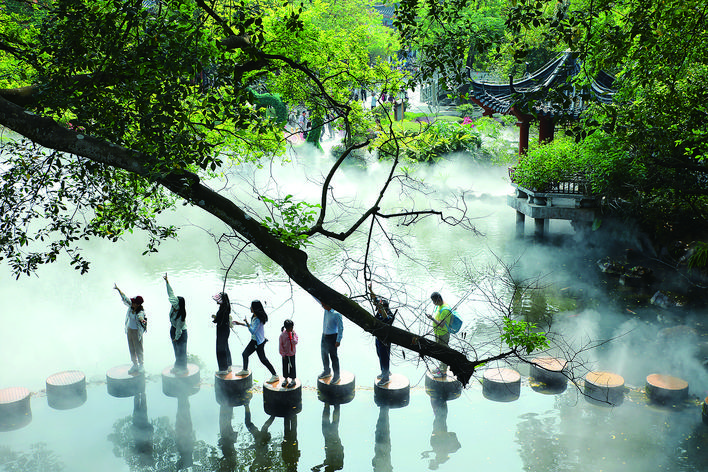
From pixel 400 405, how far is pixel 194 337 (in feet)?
15.5

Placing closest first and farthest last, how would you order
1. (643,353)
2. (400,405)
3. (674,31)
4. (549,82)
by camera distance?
(674,31), (400,405), (643,353), (549,82)

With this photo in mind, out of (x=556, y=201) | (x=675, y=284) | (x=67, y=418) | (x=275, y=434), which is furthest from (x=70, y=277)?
(x=675, y=284)

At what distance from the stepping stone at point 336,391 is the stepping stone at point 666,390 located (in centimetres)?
437

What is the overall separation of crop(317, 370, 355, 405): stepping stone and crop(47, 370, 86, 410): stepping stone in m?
3.43

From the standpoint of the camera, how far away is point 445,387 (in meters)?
8.41

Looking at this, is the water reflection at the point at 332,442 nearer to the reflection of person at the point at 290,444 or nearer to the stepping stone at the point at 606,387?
the reflection of person at the point at 290,444

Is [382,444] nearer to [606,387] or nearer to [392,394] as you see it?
[392,394]

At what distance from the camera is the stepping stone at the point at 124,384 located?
8.41 m

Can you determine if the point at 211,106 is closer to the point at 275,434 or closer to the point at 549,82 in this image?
the point at 275,434

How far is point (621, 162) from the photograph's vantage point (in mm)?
14242

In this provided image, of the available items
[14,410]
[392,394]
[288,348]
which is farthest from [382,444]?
[14,410]

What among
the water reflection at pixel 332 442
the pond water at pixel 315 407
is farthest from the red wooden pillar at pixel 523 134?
the water reflection at pixel 332 442

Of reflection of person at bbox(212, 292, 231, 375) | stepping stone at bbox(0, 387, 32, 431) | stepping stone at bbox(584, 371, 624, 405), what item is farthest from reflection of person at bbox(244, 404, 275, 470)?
stepping stone at bbox(584, 371, 624, 405)

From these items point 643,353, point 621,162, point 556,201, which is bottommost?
point 643,353
